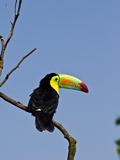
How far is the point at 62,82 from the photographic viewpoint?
1299 centimetres

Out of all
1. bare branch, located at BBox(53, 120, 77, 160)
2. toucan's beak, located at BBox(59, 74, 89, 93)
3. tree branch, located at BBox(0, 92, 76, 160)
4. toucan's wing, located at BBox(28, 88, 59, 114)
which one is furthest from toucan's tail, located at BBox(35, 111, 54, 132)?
toucan's beak, located at BBox(59, 74, 89, 93)

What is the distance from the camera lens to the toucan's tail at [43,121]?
8.81 m

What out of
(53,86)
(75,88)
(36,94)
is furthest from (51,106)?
(75,88)

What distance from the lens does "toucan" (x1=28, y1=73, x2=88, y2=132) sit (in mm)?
9466

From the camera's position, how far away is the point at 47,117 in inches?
373

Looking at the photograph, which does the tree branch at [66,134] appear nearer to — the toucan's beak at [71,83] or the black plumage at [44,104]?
the black plumage at [44,104]

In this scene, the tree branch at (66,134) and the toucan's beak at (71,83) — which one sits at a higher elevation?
the toucan's beak at (71,83)

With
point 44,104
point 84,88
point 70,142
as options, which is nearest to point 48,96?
point 44,104

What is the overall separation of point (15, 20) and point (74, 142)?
94.2 inches

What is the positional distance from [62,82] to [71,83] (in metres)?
0.49

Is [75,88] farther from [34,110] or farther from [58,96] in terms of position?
[34,110]

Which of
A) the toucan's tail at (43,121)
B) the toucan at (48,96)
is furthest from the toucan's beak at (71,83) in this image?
the toucan's tail at (43,121)

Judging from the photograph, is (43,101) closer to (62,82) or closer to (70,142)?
(62,82)

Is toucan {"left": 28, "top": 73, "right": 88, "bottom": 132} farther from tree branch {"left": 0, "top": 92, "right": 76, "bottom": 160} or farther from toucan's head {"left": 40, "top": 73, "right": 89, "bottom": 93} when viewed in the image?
tree branch {"left": 0, "top": 92, "right": 76, "bottom": 160}
